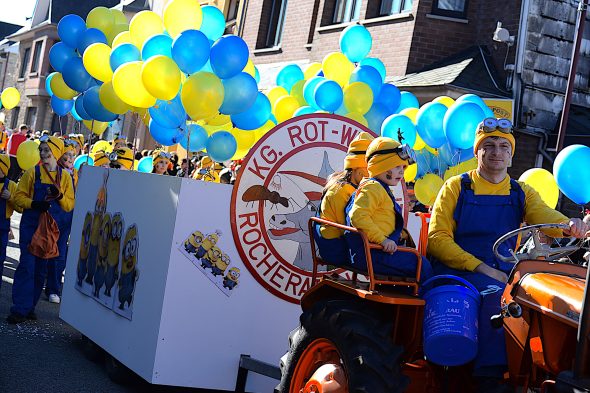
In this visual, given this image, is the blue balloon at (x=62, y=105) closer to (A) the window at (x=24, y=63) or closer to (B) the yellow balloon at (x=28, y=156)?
(B) the yellow balloon at (x=28, y=156)

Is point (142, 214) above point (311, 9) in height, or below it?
below

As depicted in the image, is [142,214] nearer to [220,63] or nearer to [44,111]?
[220,63]

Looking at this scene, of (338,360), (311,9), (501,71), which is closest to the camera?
(338,360)

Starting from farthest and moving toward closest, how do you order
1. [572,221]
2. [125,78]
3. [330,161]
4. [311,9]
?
[311,9]
[125,78]
[330,161]
[572,221]

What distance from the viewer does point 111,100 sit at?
8.76m

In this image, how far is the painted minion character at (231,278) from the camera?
5988 millimetres

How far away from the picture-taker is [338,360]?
14.8 ft

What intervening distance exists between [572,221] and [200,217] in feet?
8.25

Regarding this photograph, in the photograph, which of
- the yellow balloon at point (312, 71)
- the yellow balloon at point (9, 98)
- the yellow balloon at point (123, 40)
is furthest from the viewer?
the yellow balloon at point (9, 98)

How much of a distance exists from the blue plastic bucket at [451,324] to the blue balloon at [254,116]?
15.1 ft

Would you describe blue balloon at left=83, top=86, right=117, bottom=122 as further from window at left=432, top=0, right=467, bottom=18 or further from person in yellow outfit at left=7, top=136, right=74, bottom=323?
window at left=432, top=0, right=467, bottom=18

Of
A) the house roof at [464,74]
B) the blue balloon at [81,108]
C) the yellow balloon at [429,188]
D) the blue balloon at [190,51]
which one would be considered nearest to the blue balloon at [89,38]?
the blue balloon at [81,108]

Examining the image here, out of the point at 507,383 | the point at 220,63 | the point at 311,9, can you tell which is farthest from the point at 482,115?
the point at 311,9

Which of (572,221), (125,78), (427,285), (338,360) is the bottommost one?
(338,360)
